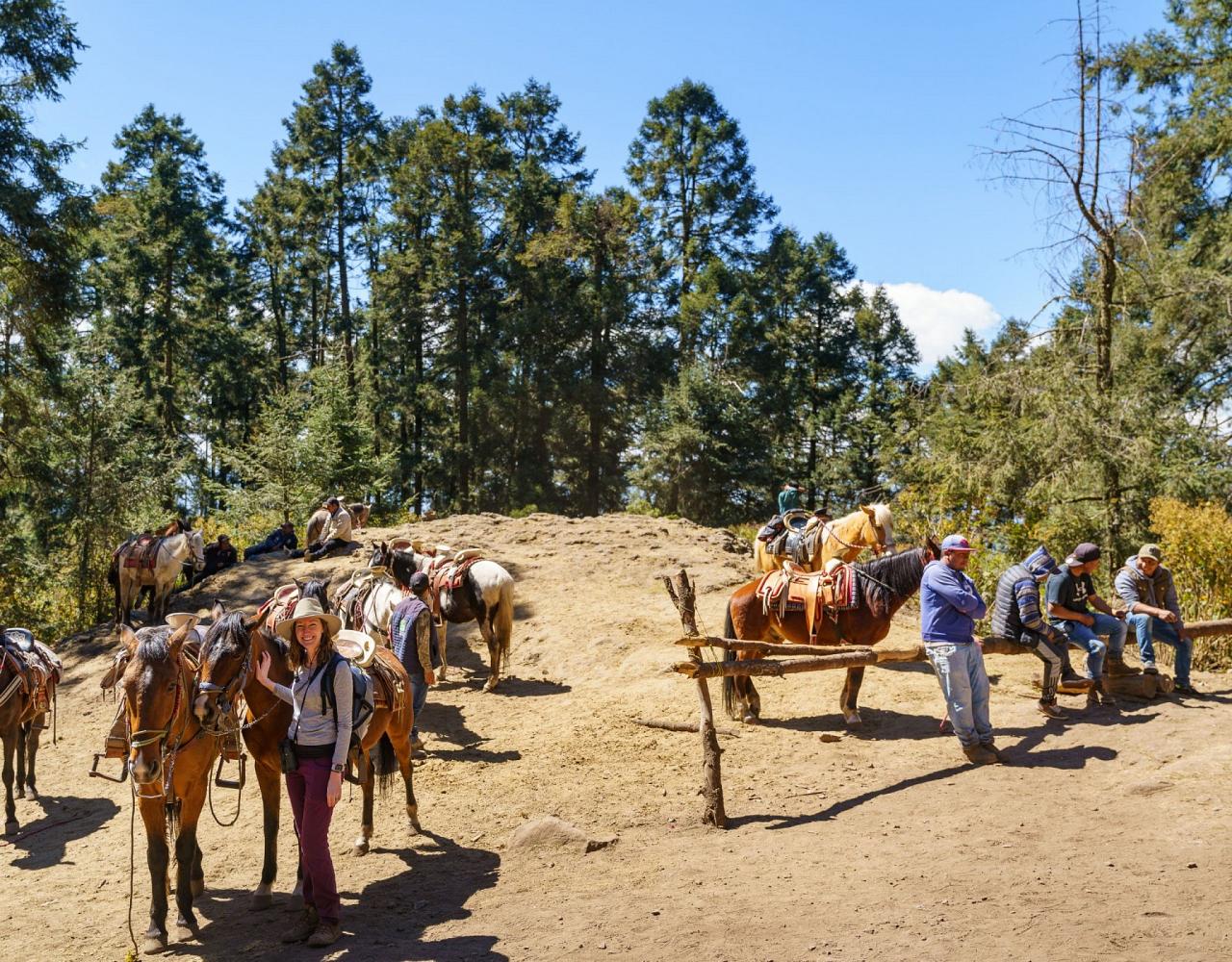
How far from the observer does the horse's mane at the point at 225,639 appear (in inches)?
255

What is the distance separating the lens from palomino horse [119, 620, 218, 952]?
6242mm

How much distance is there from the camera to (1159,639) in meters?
10.9

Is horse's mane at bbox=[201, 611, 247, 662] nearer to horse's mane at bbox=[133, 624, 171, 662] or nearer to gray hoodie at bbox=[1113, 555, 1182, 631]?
horse's mane at bbox=[133, 624, 171, 662]

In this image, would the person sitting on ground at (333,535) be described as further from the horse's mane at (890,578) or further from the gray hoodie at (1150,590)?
the gray hoodie at (1150,590)

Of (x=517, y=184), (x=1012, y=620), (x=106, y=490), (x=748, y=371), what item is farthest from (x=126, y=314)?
(x=1012, y=620)

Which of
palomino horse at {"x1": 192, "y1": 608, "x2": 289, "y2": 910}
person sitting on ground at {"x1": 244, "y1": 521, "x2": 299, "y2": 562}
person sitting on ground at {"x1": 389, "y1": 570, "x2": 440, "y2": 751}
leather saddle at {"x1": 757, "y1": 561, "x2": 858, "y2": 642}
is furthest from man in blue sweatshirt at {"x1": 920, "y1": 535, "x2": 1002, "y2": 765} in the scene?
person sitting on ground at {"x1": 244, "y1": 521, "x2": 299, "y2": 562}

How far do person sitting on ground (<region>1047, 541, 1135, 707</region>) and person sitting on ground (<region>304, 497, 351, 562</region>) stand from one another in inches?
545

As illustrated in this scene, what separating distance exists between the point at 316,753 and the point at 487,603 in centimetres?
761

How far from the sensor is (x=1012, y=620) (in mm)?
10227

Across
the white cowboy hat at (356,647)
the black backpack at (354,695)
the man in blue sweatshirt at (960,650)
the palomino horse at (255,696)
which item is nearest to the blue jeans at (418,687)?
the palomino horse at (255,696)

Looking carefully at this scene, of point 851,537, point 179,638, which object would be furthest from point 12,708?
point 851,537

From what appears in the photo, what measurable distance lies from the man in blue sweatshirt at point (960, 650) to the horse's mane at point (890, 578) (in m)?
1.19

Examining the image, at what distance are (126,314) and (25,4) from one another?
18843 millimetres

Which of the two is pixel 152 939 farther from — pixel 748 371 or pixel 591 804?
pixel 748 371
